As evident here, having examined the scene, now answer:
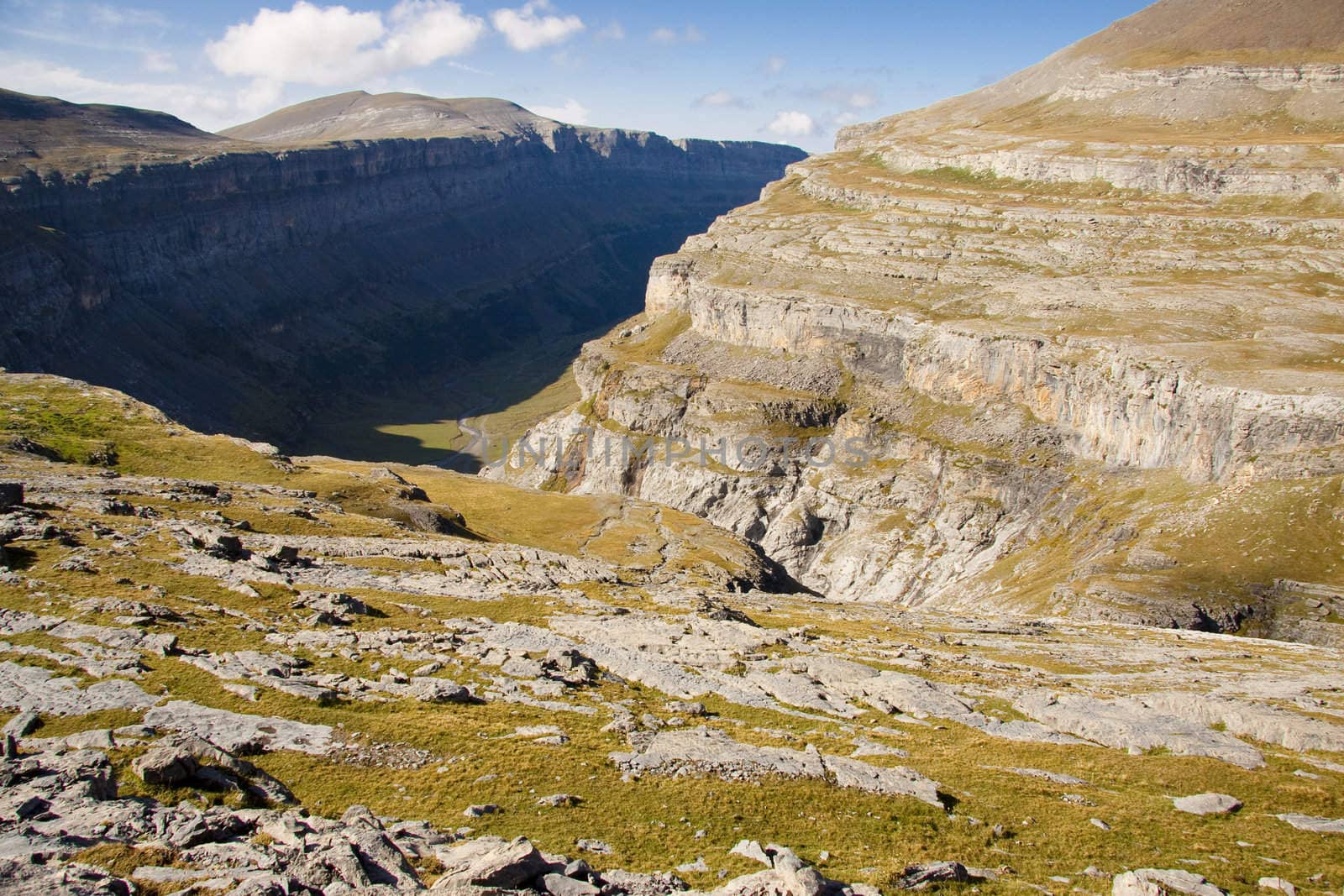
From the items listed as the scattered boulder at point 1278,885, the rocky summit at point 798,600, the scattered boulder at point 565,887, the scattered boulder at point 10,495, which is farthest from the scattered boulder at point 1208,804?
the scattered boulder at point 10,495

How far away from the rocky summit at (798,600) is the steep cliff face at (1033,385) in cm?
67

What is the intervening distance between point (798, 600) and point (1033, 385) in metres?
57.0

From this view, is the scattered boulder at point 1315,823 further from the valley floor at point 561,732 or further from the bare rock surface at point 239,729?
the bare rock surface at point 239,729

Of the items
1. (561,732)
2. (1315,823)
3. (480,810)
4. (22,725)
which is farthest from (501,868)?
(1315,823)

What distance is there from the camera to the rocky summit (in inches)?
1192

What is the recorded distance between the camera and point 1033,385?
413 feet

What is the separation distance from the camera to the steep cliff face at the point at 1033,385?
94.4 metres

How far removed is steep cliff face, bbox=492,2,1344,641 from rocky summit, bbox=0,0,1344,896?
2.21 feet

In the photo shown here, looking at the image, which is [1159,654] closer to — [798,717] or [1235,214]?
[798,717]

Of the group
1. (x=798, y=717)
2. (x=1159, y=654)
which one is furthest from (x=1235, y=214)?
(x=798, y=717)

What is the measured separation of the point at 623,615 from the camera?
206 feet

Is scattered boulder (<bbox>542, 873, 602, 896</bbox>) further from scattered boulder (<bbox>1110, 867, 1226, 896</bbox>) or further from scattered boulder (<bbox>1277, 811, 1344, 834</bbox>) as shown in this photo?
scattered boulder (<bbox>1277, 811, 1344, 834</bbox>)

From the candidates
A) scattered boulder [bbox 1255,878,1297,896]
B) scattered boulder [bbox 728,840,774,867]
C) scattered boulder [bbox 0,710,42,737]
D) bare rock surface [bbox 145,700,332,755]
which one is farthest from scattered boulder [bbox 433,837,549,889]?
scattered boulder [bbox 1255,878,1297,896]

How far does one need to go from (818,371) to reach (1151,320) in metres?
50.6
